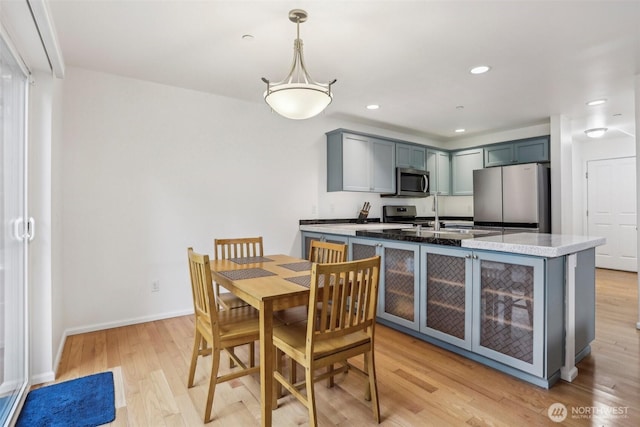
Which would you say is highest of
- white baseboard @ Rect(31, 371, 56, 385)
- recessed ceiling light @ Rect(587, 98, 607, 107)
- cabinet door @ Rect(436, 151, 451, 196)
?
recessed ceiling light @ Rect(587, 98, 607, 107)

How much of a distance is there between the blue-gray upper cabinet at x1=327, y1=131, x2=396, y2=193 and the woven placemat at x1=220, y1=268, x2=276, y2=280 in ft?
7.69

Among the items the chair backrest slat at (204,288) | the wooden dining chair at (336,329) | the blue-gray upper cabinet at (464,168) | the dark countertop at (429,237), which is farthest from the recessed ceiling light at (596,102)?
the chair backrest slat at (204,288)

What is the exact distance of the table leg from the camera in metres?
1.63

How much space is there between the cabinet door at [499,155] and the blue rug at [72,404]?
5.43 meters

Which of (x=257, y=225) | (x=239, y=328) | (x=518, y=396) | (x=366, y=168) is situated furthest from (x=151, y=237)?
(x=518, y=396)

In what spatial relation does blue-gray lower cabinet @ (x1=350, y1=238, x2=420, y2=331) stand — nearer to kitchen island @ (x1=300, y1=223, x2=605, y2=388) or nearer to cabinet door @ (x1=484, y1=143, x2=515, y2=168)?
kitchen island @ (x1=300, y1=223, x2=605, y2=388)

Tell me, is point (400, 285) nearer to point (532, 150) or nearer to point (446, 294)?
point (446, 294)

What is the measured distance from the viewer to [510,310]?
2.21 m

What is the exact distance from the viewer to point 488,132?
5.44 metres

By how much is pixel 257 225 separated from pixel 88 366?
205 cm

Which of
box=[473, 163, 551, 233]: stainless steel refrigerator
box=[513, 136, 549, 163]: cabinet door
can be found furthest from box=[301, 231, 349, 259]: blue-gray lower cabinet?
box=[513, 136, 549, 163]: cabinet door

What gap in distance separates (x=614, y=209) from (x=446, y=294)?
5.40 meters

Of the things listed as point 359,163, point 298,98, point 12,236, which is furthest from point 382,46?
point 12,236

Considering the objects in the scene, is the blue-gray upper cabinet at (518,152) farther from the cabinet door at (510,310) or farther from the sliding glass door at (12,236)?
the sliding glass door at (12,236)
